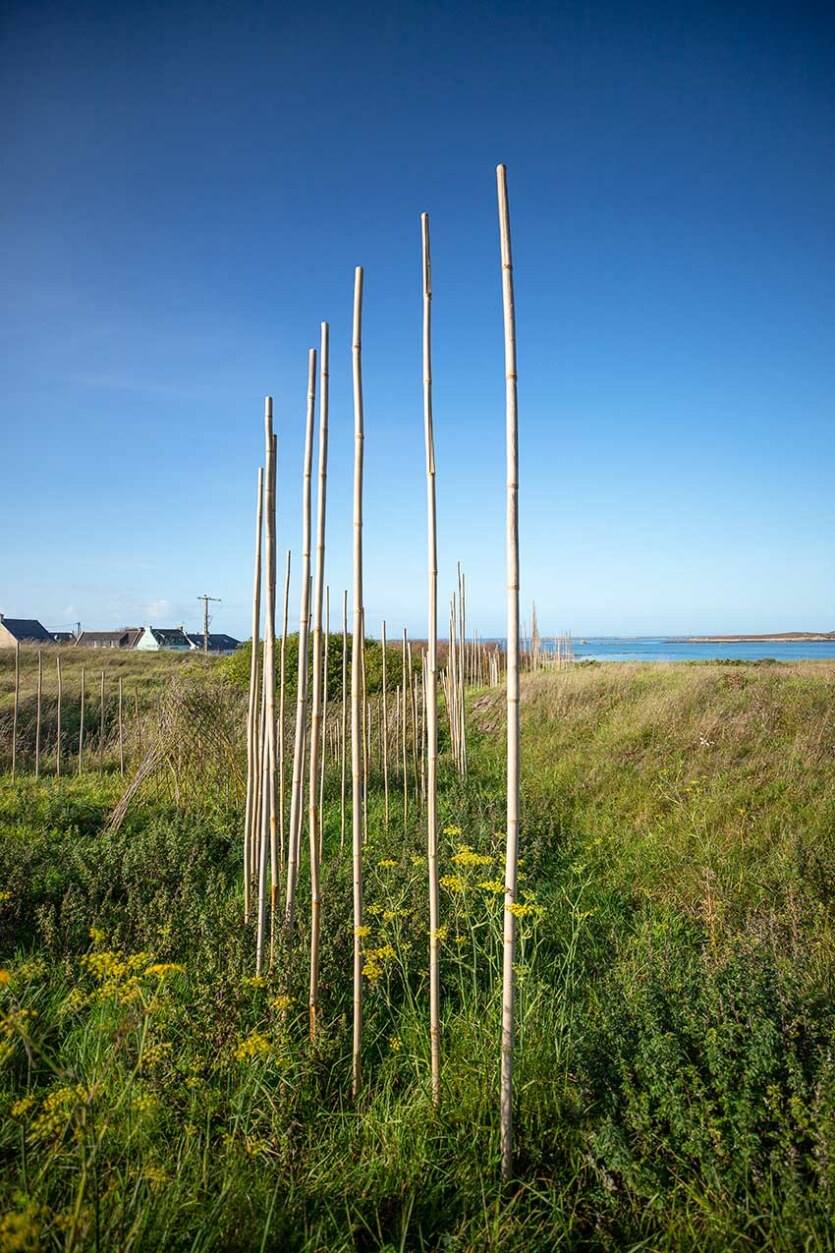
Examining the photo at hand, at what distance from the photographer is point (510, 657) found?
1.64 metres

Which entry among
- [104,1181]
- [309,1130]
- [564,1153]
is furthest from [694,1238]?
[104,1181]

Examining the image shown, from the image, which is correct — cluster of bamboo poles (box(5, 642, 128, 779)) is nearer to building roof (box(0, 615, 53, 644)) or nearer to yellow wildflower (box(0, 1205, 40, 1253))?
yellow wildflower (box(0, 1205, 40, 1253))

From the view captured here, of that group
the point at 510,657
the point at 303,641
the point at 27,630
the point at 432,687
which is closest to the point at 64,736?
the point at 303,641

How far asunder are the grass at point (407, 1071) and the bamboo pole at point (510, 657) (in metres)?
0.17

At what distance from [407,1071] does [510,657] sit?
145 cm

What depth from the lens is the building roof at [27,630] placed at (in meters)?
27.8

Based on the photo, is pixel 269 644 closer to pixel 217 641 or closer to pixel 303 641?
pixel 303 641

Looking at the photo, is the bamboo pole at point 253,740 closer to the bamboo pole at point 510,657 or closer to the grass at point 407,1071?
the grass at point 407,1071

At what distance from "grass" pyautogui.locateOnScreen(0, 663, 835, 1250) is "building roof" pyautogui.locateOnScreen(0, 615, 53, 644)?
28251 millimetres

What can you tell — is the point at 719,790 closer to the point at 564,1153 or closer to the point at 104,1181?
the point at 564,1153

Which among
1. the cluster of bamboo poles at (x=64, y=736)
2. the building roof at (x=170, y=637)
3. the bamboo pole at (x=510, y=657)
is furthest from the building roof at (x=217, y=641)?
the bamboo pole at (x=510, y=657)

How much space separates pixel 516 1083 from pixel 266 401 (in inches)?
97.1

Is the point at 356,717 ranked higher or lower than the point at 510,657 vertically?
lower

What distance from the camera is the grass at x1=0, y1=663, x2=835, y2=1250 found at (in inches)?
56.9
